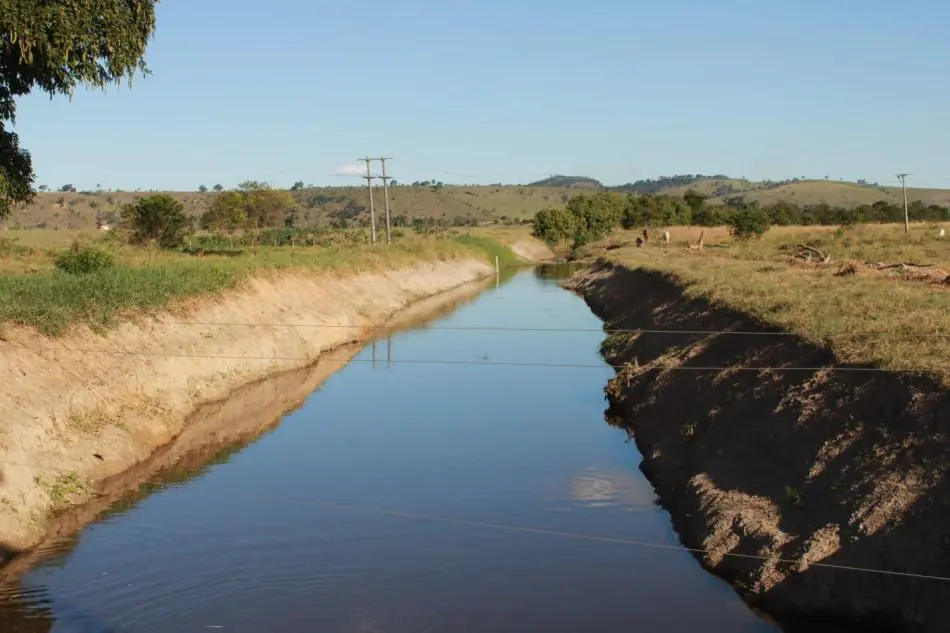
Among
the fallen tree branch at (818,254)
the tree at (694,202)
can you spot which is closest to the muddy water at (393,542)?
the fallen tree branch at (818,254)

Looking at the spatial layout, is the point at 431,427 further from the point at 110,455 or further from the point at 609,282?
the point at 609,282

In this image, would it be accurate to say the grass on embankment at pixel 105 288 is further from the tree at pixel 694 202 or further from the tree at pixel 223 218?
the tree at pixel 694 202

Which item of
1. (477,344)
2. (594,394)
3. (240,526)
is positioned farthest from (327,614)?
(477,344)

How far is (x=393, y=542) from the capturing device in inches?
541

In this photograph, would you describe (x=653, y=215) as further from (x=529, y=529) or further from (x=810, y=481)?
(x=810, y=481)

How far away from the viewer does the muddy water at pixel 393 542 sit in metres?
11.2

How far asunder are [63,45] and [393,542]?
13897 millimetres

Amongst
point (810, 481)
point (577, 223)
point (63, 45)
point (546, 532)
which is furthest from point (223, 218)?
point (810, 481)

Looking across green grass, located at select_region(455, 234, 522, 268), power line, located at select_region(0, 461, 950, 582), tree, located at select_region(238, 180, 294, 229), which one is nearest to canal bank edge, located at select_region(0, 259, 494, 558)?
power line, located at select_region(0, 461, 950, 582)

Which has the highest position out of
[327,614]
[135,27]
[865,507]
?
→ [135,27]

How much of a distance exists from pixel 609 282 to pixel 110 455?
35.4 m

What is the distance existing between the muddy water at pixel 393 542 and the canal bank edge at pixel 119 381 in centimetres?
97

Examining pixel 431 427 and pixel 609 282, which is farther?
pixel 609 282

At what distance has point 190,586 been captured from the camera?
12195mm
